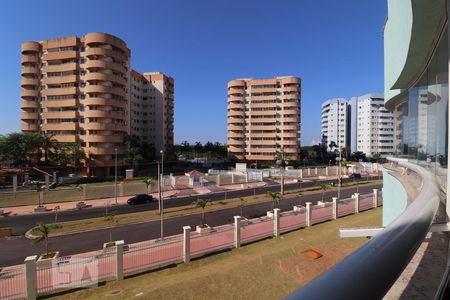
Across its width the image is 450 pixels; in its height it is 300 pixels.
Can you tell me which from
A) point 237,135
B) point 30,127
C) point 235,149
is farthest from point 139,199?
point 237,135

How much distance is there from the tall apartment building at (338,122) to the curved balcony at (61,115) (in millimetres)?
109755

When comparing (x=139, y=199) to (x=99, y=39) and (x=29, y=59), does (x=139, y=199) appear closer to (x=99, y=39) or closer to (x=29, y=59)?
(x=99, y=39)

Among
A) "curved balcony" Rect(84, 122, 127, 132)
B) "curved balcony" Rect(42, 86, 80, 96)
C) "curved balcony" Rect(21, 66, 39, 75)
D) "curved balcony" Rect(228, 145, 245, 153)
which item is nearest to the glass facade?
"curved balcony" Rect(84, 122, 127, 132)

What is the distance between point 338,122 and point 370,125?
17.4 meters

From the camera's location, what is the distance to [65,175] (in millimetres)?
55219

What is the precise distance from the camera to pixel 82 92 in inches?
2339

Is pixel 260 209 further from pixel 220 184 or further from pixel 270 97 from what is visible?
pixel 270 97

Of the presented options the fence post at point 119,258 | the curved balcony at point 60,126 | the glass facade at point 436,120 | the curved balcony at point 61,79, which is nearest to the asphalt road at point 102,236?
the fence post at point 119,258

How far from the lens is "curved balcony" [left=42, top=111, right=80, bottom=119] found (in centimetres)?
5853

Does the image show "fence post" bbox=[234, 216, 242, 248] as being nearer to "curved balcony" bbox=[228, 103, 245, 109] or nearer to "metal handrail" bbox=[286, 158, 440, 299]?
"metal handrail" bbox=[286, 158, 440, 299]

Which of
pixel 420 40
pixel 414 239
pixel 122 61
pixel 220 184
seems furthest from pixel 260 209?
pixel 122 61

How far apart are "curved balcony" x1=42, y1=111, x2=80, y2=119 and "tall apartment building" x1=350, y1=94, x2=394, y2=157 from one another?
4249 inches

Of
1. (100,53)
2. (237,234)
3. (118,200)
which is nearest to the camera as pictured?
(237,234)

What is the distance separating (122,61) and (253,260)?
58.7 m
